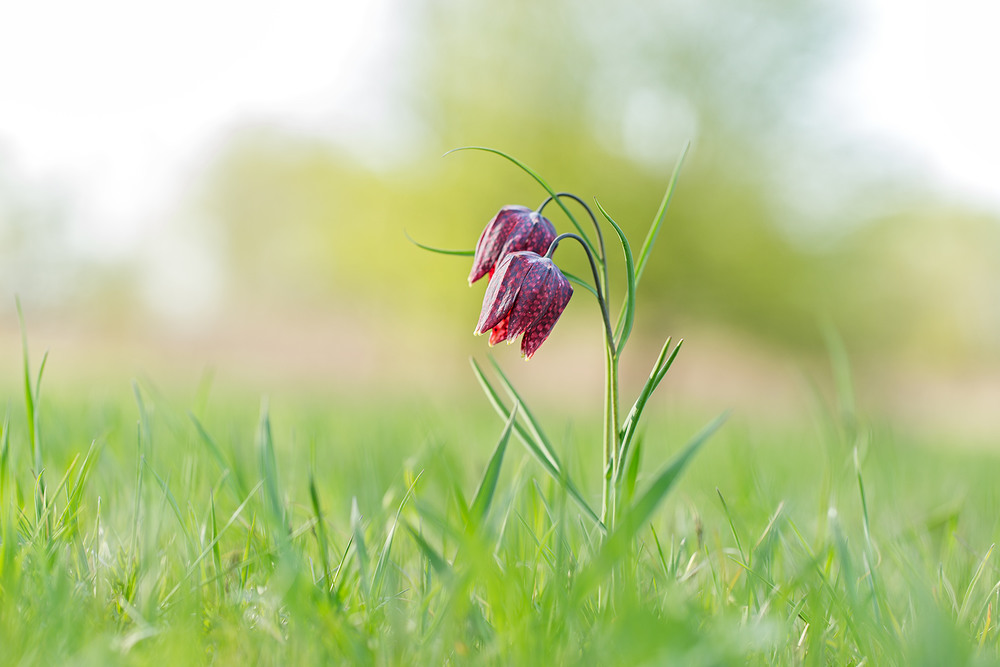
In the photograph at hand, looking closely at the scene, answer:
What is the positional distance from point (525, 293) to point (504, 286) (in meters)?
0.03

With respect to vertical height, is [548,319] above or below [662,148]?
above

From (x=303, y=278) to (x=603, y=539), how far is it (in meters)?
19.5

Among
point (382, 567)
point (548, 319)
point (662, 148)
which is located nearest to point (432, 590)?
point (382, 567)

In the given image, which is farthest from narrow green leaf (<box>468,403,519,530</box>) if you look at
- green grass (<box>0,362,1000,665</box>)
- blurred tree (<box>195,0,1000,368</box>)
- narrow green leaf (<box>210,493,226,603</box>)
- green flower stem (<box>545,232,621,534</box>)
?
blurred tree (<box>195,0,1000,368</box>)

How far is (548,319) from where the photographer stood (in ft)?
3.07

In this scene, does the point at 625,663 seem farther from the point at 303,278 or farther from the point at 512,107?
the point at 303,278

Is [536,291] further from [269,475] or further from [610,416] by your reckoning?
[269,475]

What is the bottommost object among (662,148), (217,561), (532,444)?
(662,148)

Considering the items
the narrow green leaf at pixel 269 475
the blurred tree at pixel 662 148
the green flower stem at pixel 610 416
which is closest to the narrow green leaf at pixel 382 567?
the narrow green leaf at pixel 269 475

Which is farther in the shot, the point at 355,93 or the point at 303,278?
the point at 303,278

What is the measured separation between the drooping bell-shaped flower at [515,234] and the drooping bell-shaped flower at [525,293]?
0.05 m

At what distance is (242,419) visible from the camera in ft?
9.34

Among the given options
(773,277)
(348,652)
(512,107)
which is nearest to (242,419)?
(348,652)

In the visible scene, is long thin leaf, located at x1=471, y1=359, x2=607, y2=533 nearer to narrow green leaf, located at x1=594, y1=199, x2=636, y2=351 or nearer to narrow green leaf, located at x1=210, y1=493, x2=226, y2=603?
narrow green leaf, located at x1=594, y1=199, x2=636, y2=351
